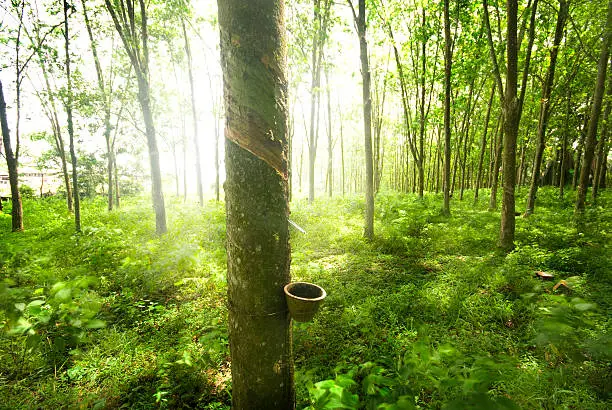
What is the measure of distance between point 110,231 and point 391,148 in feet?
95.4

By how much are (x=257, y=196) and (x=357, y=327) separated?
2774 mm

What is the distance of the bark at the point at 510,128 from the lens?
5242 mm

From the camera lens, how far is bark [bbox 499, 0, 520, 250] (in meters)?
5.24

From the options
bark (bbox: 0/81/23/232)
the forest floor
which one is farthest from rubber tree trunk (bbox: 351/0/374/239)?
bark (bbox: 0/81/23/232)

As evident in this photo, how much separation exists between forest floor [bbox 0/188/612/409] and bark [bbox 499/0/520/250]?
0.65 metres

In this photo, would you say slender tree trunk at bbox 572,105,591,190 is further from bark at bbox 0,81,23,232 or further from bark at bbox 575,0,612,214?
bark at bbox 0,81,23,232

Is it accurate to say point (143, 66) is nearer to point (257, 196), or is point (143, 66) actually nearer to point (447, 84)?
point (257, 196)

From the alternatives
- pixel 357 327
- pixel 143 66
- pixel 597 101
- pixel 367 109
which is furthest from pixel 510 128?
pixel 143 66

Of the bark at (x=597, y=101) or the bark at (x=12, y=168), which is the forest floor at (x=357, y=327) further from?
the bark at (x=12, y=168)

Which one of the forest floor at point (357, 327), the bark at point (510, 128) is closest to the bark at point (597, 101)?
the forest floor at point (357, 327)

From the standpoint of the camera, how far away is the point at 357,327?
339cm

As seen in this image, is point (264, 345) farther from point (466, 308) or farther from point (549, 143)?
point (549, 143)

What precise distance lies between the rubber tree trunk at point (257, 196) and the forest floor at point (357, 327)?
1.14 ft

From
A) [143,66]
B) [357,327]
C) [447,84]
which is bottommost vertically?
[357,327]
